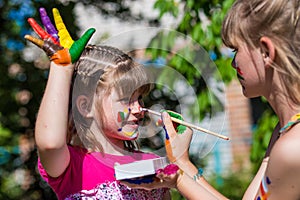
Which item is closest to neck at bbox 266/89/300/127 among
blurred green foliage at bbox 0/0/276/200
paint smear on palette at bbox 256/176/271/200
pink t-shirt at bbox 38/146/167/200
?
paint smear on palette at bbox 256/176/271/200

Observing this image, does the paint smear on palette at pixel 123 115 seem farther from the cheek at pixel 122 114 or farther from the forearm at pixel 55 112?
the forearm at pixel 55 112

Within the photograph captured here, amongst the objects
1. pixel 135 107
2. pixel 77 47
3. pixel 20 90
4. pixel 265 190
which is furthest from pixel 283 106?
pixel 20 90

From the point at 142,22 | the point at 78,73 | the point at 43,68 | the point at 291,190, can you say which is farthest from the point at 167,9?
the point at 291,190

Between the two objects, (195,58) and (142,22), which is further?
(142,22)

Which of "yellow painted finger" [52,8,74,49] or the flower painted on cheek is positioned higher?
"yellow painted finger" [52,8,74,49]

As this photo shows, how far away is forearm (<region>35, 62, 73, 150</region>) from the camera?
6.59 ft

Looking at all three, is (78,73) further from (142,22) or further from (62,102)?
(142,22)

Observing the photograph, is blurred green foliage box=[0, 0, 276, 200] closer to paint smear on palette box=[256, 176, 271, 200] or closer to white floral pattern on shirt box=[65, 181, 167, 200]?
white floral pattern on shirt box=[65, 181, 167, 200]

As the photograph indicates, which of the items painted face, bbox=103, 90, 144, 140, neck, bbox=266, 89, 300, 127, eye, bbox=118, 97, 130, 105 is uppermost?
neck, bbox=266, 89, 300, 127

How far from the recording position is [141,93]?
2197 millimetres

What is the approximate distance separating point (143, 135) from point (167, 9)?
1780 millimetres

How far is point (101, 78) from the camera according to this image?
212cm

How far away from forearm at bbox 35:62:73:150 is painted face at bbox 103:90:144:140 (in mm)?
144

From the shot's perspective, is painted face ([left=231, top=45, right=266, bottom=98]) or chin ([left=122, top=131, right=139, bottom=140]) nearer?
painted face ([left=231, top=45, right=266, bottom=98])
